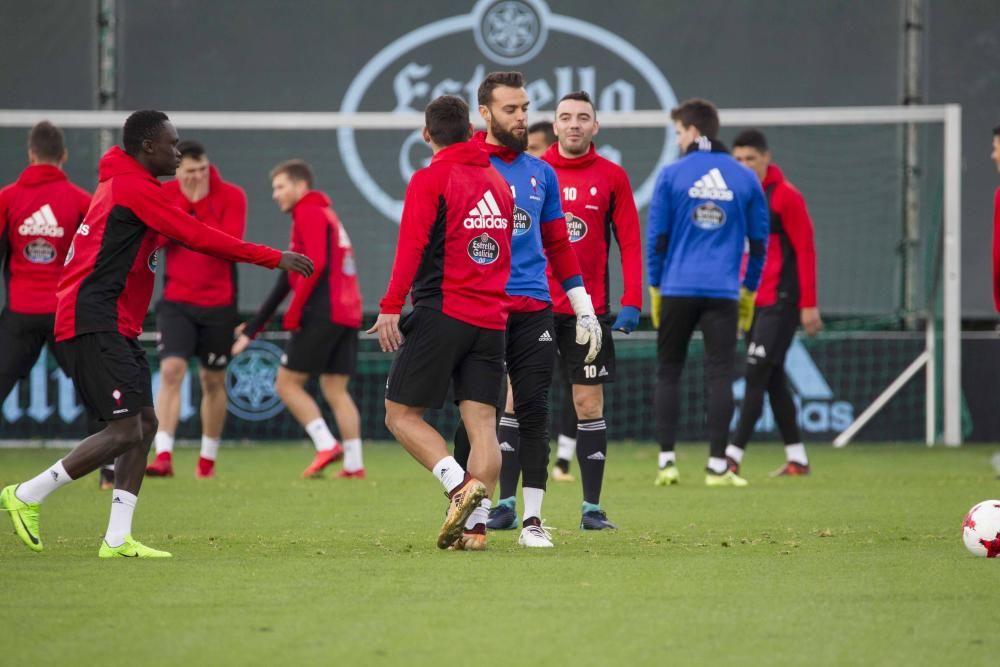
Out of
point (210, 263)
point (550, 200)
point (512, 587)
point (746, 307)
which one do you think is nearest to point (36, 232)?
point (210, 263)

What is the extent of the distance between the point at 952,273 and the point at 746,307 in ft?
13.1

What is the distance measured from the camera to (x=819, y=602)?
5.09 meters

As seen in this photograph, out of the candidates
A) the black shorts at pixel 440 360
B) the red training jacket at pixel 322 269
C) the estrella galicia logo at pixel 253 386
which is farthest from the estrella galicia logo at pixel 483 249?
the estrella galicia logo at pixel 253 386

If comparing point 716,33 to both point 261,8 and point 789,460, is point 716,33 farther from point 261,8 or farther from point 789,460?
point 789,460

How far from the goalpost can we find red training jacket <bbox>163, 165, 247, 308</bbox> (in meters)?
2.44

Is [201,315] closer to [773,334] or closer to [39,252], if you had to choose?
[39,252]

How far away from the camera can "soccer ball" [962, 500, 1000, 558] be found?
621 centimetres

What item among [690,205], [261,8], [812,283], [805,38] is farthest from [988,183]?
[261,8]

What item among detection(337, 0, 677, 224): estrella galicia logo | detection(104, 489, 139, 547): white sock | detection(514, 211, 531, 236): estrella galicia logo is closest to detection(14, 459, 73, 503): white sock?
detection(104, 489, 139, 547): white sock

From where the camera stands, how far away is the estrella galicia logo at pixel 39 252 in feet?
31.7

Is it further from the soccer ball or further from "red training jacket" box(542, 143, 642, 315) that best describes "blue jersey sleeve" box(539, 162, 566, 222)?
the soccer ball

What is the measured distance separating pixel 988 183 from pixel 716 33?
A: 2.98m

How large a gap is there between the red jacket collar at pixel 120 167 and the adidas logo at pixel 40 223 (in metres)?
3.12

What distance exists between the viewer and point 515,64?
15523 mm
